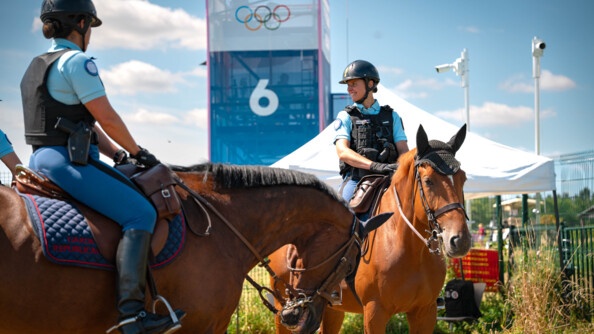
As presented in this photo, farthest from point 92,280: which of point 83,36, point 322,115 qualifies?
point 322,115

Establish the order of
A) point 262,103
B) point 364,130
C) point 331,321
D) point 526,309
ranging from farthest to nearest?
1. point 262,103
2. point 526,309
3. point 331,321
4. point 364,130

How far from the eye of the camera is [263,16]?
86.7 ft

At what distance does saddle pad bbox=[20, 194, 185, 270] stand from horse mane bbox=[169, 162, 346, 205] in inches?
36.3

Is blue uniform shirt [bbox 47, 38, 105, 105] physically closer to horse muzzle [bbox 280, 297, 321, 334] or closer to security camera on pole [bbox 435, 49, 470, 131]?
horse muzzle [bbox 280, 297, 321, 334]

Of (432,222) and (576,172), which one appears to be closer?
(432,222)

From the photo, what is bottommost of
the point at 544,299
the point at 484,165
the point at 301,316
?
the point at 544,299

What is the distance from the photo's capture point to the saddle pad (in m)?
3.49

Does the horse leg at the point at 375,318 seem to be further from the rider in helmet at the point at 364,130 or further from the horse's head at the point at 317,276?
the horse's head at the point at 317,276

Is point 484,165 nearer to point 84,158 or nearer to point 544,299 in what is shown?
point 544,299

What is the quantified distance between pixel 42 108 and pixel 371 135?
3891mm

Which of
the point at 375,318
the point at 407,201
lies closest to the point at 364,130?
the point at 407,201

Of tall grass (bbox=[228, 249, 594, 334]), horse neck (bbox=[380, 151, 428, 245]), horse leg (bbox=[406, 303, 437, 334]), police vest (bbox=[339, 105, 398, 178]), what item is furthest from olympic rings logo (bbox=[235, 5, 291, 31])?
horse leg (bbox=[406, 303, 437, 334])

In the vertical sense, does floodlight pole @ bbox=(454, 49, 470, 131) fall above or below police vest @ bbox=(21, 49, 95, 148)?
above

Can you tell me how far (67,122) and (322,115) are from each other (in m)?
21.4
